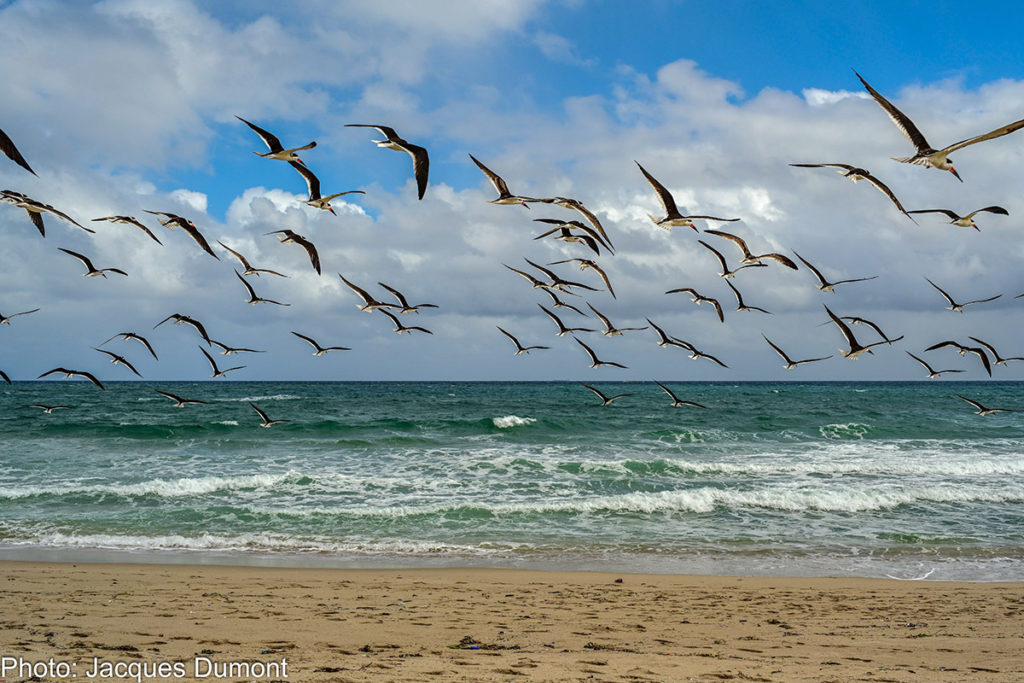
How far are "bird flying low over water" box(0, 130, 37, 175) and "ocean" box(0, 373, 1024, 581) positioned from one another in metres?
6.76

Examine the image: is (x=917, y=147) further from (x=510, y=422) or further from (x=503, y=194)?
(x=510, y=422)

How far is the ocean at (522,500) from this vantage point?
1178 cm

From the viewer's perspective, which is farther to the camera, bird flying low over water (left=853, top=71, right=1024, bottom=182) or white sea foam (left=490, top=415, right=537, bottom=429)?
white sea foam (left=490, top=415, right=537, bottom=429)

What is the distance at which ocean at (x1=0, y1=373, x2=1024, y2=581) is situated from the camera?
1178 centimetres

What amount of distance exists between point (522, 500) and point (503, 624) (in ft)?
26.7

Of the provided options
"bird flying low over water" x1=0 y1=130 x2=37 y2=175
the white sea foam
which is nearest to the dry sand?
"bird flying low over water" x1=0 y1=130 x2=37 y2=175

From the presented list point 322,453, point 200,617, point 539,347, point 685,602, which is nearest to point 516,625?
point 685,602

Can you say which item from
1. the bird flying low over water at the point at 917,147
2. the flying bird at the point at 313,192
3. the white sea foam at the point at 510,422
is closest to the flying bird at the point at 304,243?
the flying bird at the point at 313,192

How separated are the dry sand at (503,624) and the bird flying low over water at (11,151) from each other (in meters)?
4.50

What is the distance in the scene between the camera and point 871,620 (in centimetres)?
820

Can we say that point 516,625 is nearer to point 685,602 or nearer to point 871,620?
point 685,602

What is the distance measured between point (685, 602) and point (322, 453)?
55.9 ft

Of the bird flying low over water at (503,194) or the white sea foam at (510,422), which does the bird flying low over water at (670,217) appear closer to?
the bird flying low over water at (503,194)

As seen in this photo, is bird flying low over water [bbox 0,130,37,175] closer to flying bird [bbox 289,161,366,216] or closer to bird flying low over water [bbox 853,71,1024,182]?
flying bird [bbox 289,161,366,216]
